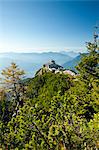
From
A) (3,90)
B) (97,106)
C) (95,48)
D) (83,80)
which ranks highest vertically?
(95,48)

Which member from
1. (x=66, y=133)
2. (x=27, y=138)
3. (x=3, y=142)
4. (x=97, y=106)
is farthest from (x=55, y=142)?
(x=97, y=106)

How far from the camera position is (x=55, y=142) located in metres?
10.2

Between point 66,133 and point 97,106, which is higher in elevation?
point 66,133

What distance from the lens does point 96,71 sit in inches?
1188

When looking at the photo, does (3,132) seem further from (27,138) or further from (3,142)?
(27,138)

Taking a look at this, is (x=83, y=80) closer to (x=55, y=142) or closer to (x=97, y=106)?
(x=97, y=106)

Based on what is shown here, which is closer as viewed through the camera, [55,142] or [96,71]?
[55,142]

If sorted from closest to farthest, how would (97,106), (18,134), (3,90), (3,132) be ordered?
(18,134) < (3,132) < (97,106) < (3,90)

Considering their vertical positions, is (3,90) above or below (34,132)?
below

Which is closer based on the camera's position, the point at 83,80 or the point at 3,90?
the point at 83,80

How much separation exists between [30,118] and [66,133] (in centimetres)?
152

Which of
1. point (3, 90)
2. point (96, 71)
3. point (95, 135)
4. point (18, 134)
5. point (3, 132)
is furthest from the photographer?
point (3, 90)

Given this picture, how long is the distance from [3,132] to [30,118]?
1831 millimetres

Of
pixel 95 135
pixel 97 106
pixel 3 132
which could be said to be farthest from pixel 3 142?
pixel 97 106
